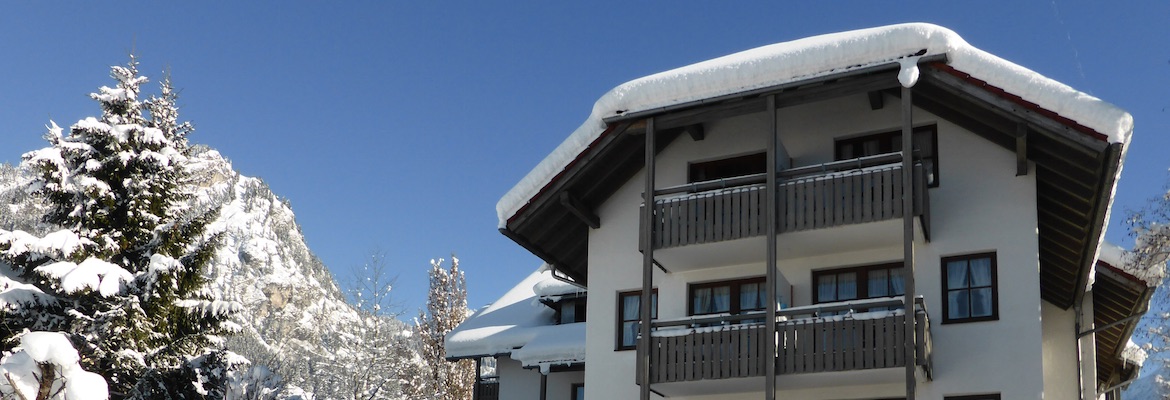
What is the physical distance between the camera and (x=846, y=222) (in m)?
16.9

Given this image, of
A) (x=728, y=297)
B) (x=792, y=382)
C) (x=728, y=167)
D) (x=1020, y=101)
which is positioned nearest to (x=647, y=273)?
(x=728, y=297)

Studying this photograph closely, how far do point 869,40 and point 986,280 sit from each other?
418 cm

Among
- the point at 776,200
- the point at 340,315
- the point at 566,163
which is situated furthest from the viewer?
the point at 340,315

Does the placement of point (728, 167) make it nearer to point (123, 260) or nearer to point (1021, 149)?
point (1021, 149)

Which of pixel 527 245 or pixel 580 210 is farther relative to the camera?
pixel 527 245

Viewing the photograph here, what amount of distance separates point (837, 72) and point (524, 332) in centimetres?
1221

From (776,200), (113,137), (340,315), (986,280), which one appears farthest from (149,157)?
(340,315)

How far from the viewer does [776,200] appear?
17.4m

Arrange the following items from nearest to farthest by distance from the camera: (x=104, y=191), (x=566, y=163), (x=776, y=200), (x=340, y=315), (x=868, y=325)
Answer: (x=868, y=325) < (x=776, y=200) < (x=566, y=163) < (x=104, y=191) < (x=340, y=315)

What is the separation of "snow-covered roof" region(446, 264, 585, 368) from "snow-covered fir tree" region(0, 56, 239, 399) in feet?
21.3

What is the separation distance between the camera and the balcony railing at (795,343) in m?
16.0

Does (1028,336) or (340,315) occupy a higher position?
(340,315)

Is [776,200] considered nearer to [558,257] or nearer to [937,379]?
[937,379]

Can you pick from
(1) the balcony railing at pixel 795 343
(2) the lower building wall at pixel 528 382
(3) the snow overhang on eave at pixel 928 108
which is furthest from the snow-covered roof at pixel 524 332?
(1) the balcony railing at pixel 795 343
